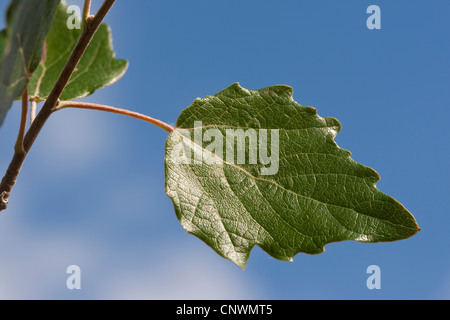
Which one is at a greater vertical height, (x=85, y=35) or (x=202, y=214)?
(x=85, y=35)

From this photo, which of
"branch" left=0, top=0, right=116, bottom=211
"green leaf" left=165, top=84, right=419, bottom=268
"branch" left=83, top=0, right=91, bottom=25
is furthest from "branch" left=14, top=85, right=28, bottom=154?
"green leaf" left=165, top=84, right=419, bottom=268

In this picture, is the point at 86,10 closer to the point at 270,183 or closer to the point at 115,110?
the point at 115,110

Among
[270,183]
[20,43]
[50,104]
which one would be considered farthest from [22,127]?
[270,183]

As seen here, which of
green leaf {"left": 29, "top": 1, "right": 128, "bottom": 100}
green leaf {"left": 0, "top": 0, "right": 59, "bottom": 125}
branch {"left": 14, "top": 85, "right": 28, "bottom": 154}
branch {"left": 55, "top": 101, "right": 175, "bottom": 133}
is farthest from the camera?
green leaf {"left": 29, "top": 1, "right": 128, "bottom": 100}

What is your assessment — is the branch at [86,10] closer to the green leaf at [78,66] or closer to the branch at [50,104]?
the branch at [50,104]

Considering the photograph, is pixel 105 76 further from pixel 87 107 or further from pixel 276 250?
pixel 276 250

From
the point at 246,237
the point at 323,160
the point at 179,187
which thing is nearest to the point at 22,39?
the point at 179,187

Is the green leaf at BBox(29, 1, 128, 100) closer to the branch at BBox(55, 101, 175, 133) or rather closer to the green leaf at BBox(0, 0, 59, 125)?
the branch at BBox(55, 101, 175, 133)
